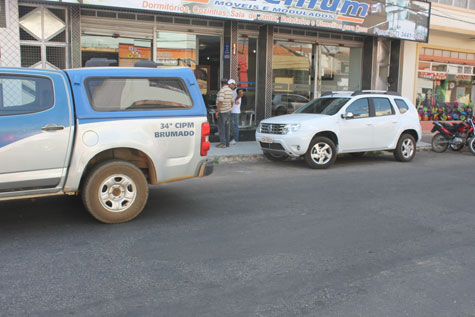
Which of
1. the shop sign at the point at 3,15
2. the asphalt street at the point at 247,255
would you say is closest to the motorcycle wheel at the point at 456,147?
the asphalt street at the point at 247,255

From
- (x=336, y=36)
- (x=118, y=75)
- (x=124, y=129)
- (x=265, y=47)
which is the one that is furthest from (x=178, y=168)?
(x=336, y=36)

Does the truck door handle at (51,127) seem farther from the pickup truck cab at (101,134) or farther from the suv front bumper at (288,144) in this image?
the suv front bumper at (288,144)

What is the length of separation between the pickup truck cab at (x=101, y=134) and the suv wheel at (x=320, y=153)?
14.5 ft

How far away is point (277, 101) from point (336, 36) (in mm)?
3772

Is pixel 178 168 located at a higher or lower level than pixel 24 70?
lower

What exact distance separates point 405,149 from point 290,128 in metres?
3.71

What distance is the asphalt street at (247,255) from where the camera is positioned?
3.55 metres

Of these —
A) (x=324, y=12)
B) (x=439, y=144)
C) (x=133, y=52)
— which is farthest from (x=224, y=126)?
(x=439, y=144)

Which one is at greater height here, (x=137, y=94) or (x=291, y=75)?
(x=291, y=75)

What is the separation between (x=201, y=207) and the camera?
653cm

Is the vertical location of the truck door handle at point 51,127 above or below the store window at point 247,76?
below

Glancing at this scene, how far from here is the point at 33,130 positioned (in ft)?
16.3

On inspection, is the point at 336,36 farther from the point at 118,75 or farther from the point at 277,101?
the point at 118,75

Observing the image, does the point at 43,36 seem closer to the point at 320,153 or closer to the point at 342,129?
the point at 320,153
